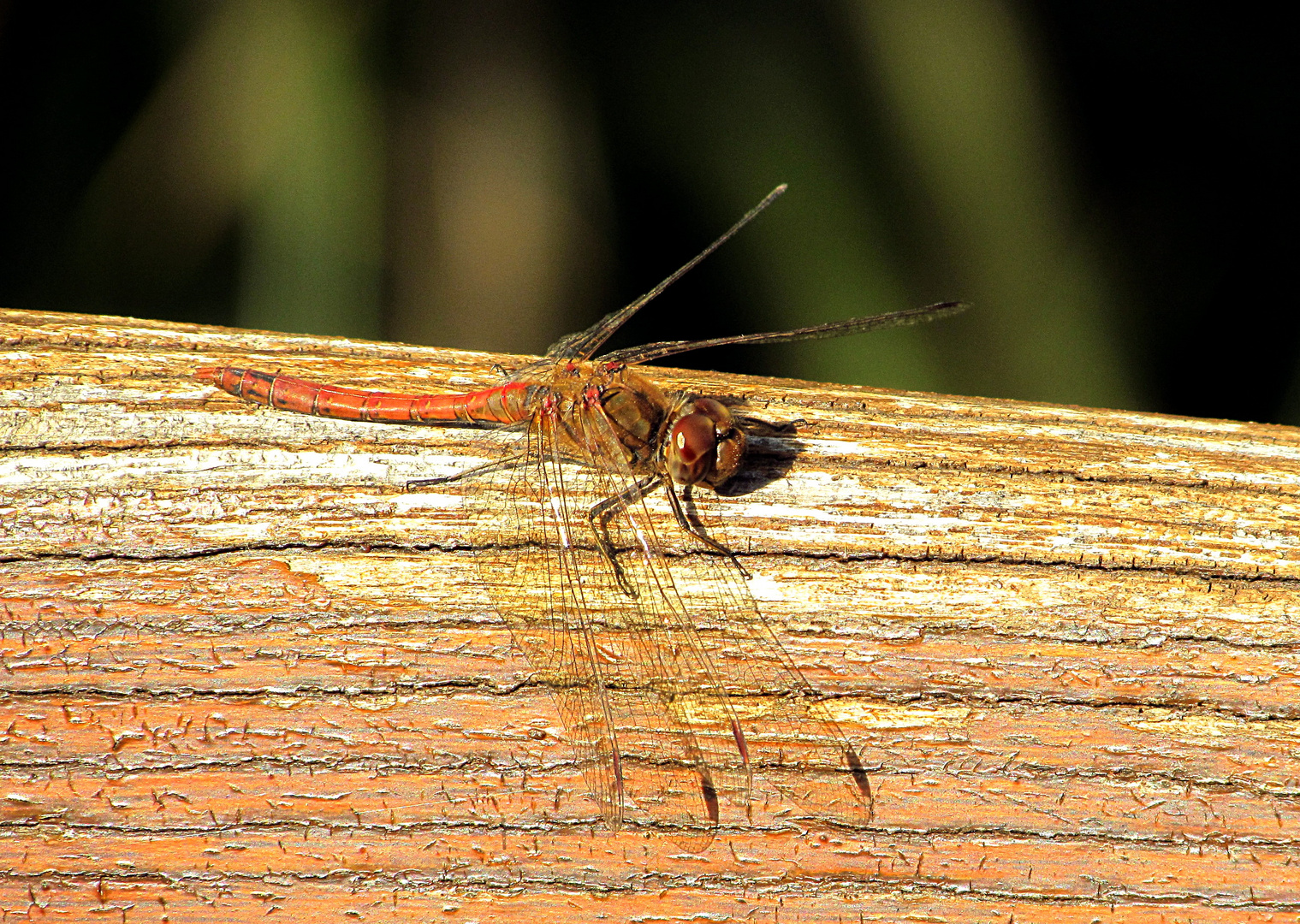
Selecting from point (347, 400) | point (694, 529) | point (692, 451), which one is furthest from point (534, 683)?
point (347, 400)

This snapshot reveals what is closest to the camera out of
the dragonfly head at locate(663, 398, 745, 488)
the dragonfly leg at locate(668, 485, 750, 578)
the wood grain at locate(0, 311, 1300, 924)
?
the wood grain at locate(0, 311, 1300, 924)

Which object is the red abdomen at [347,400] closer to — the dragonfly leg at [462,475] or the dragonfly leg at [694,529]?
the dragonfly leg at [462,475]

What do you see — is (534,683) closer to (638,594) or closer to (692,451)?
(638,594)

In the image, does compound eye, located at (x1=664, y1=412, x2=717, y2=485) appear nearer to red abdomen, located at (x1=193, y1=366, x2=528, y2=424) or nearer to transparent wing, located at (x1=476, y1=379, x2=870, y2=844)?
transparent wing, located at (x1=476, y1=379, x2=870, y2=844)

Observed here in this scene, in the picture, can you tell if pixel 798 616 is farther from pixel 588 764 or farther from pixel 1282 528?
pixel 1282 528

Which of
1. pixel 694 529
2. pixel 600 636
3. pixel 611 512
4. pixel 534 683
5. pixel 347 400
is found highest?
pixel 347 400

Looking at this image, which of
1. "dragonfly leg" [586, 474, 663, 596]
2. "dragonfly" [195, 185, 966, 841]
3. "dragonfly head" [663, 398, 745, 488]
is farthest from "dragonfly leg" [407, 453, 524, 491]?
"dragonfly head" [663, 398, 745, 488]

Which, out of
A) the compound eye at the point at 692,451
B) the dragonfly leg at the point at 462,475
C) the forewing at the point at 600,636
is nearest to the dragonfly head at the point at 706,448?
the compound eye at the point at 692,451
